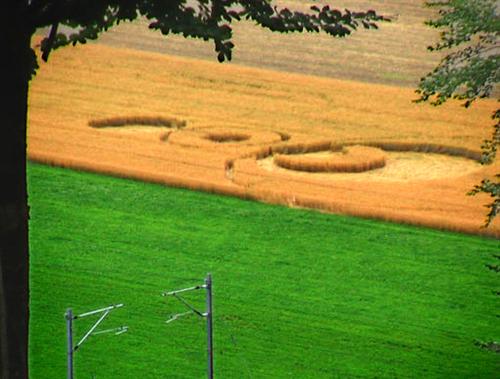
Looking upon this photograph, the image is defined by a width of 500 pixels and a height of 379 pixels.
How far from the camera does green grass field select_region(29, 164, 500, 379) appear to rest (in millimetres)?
18359

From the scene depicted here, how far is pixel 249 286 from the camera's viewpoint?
2092 cm

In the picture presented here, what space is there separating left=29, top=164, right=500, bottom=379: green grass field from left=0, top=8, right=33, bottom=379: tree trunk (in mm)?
4890

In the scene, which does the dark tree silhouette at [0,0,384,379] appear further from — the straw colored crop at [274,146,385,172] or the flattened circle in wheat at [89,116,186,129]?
the flattened circle in wheat at [89,116,186,129]

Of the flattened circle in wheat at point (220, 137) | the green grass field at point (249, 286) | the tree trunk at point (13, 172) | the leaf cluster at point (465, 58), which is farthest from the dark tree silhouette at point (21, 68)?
the flattened circle in wheat at point (220, 137)

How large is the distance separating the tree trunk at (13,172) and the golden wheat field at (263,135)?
12094mm

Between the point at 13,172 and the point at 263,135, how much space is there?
16.3 meters

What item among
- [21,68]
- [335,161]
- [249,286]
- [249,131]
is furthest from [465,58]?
[249,131]

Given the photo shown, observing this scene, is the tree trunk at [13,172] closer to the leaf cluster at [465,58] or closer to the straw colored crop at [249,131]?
the leaf cluster at [465,58]

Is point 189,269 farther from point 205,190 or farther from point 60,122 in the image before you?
point 60,122

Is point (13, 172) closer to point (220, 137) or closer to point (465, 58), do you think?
point (465, 58)

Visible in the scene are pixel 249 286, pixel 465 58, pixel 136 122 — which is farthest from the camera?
pixel 136 122

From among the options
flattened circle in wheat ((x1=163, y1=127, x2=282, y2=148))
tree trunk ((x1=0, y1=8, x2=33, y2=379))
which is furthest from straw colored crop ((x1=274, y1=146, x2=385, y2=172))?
tree trunk ((x1=0, y1=8, x2=33, y2=379))

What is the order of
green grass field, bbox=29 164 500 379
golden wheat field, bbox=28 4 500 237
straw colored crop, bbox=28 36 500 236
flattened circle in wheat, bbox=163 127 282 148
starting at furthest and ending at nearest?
1. flattened circle in wheat, bbox=163 127 282 148
2. golden wheat field, bbox=28 4 500 237
3. straw colored crop, bbox=28 36 500 236
4. green grass field, bbox=29 164 500 379

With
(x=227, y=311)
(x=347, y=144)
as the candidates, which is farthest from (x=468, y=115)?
(x=227, y=311)
